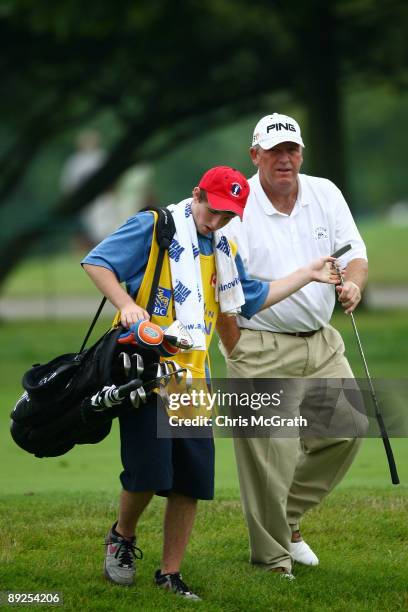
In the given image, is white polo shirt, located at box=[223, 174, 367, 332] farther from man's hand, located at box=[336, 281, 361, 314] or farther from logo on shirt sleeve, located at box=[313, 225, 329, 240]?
man's hand, located at box=[336, 281, 361, 314]

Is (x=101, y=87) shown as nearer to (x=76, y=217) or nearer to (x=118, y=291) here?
(x=76, y=217)

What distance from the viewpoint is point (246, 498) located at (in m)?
6.71

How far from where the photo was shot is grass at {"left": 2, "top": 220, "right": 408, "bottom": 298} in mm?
26344

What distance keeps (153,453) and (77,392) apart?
1.43ft

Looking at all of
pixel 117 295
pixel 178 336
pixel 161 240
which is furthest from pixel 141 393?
pixel 161 240

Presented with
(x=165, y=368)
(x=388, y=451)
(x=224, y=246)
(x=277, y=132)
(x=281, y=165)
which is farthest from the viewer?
(x=281, y=165)

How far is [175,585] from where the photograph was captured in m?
6.24

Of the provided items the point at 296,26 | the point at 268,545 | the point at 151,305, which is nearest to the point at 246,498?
the point at 268,545

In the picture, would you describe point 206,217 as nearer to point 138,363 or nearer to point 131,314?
point 131,314

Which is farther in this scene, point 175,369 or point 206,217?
point 206,217

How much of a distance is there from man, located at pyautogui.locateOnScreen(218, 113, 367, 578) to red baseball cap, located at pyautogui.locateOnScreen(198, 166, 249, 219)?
0.61 meters

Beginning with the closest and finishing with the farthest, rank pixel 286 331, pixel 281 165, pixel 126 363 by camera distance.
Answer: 1. pixel 126 363
2. pixel 281 165
3. pixel 286 331

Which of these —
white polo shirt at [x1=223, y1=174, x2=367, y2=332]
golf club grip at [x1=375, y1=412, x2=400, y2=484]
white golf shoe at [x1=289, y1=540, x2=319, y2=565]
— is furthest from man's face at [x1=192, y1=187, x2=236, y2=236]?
white golf shoe at [x1=289, y1=540, x2=319, y2=565]

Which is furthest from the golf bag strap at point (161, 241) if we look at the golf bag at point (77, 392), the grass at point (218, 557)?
the grass at point (218, 557)
